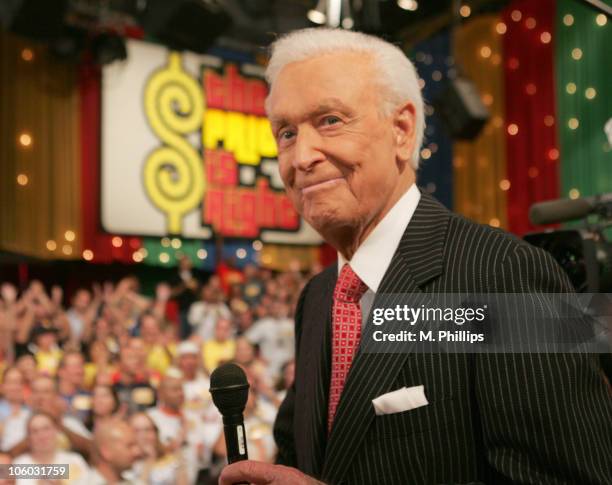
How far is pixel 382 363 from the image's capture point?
3.31 feet

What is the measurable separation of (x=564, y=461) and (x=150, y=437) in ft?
8.61

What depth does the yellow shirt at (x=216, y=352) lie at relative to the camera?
4.77 metres

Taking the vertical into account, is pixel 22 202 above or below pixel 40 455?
above

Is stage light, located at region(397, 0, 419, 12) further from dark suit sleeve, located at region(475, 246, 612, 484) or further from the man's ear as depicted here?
dark suit sleeve, located at region(475, 246, 612, 484)

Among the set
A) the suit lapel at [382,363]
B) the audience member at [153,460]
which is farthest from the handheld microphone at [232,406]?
the audience member at [153,460]

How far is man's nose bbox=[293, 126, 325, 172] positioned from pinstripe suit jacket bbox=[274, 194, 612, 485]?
0.59 ft

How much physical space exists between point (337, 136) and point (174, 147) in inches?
257

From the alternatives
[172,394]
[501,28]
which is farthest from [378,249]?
[501,28]

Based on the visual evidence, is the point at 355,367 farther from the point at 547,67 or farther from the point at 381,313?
the point at 547,67

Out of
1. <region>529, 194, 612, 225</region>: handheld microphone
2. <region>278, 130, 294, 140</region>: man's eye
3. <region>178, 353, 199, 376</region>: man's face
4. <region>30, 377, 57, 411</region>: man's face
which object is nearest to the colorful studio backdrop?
<region>178, 353, 199, 376</region>: man's face

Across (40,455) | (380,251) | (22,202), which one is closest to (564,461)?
(380,251)

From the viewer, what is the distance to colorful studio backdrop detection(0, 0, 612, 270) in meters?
6.03

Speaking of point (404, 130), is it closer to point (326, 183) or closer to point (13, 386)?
point (326, 183)

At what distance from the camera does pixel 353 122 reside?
3.54 feet
